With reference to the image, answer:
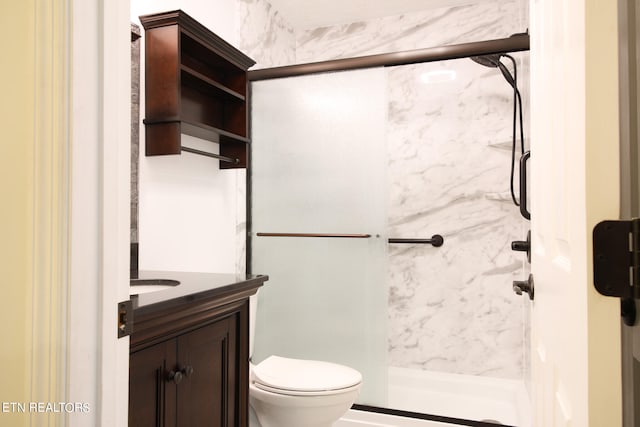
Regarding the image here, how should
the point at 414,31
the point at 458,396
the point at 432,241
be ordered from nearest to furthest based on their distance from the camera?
the point at 458,396
the point at 432,241
the point at 414,31

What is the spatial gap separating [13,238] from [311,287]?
1840 millimetres

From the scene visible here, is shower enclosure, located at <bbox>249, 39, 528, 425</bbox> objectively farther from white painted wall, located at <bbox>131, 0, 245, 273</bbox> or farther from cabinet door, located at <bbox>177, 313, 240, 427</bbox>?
cabinet door, located at <bbox>177, 313, 240, 427</bbox>

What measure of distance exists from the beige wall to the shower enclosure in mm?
1760

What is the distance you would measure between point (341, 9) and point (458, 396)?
2.59 m

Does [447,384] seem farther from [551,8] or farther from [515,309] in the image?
[551,8]

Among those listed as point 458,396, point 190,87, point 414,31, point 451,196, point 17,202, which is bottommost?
point 458,396

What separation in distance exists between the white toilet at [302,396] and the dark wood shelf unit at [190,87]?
1.01 metres

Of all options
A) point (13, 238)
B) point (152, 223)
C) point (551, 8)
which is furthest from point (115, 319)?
point (152, 223)

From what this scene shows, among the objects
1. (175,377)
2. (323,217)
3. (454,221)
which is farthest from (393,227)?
(175,377)

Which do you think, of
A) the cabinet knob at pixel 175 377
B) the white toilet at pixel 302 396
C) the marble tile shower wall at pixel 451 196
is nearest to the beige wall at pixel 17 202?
the cabinet knob at pixel 175 377

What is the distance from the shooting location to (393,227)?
294 cm

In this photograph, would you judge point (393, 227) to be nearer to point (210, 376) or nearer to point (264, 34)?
point (264, 34)

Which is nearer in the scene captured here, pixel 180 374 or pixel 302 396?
pixel 180 374

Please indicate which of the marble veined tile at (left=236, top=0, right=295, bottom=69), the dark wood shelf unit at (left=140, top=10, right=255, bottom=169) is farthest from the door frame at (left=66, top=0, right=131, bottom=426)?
the marble veined tile at (left=236, top=0, right=295, bottom=69)
